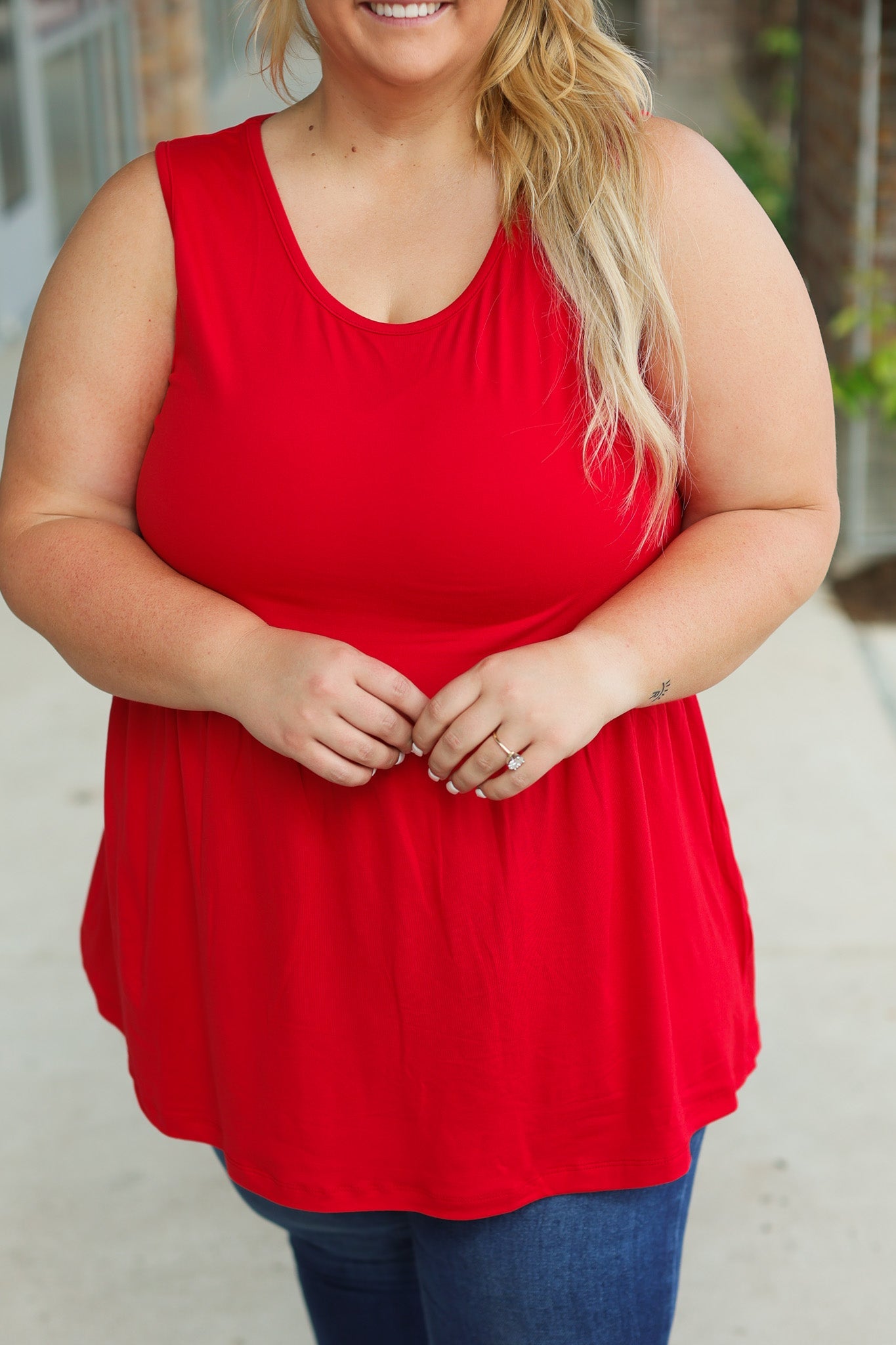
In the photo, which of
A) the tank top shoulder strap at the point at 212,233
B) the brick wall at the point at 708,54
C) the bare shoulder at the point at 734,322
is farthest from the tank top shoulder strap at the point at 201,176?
the brick wall at the point at 708,54

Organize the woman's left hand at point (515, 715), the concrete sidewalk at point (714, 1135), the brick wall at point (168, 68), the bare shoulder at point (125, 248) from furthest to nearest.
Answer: the brick wall at point (168, 68) → the concrete sidewalk at point (714, 1135) → the bare shoulder at point (125, 248) → the woman's left hand at point (515, 715)

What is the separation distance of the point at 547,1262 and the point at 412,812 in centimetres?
44

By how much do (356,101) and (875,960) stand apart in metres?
2.23

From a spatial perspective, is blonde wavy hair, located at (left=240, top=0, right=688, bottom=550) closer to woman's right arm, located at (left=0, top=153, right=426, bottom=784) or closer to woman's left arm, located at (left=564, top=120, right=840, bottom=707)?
woman's left arm, located at (left=564, top=120, right=840, bottom=707)

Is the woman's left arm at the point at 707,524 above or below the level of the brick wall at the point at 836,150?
above

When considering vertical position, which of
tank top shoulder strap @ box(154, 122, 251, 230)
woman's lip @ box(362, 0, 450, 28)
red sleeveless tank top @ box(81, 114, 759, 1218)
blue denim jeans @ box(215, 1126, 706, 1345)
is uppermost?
woman's lip @ box(362, 0, 450, 28)

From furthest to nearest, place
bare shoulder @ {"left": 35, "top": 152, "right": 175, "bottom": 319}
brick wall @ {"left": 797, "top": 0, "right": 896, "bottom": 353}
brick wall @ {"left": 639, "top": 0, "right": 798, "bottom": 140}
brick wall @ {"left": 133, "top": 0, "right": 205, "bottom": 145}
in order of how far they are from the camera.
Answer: brick wall @ {"left": 639, "top": 0, "right": 798, "bottom": 140} < brick wall @ {"left": 133, "top": 0, "right": 205, "bottom": 145} < brick wall @ {"left": 797, "top": 0, "right": 896, "bottom": 353} < bare shoulder @ {"left": 35, "top": 152, "right": 175, "bottom": 319}

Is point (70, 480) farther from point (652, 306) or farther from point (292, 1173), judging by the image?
point (292, 1173)

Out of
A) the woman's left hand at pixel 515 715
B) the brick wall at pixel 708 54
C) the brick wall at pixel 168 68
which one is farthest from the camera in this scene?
the brick wall at pixel 708 54

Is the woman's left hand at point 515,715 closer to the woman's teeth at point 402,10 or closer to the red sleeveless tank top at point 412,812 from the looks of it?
the red sleeveless tank top at point 412,812

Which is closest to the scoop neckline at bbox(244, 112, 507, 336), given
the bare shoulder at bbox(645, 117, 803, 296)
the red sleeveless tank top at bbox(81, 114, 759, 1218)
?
the red sleeveless tank top at bbox(81, 114, 759, 1218)

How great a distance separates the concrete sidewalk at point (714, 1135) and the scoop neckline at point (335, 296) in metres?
1.66

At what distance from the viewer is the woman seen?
1165 mm

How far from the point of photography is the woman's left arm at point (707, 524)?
44.6 inches
